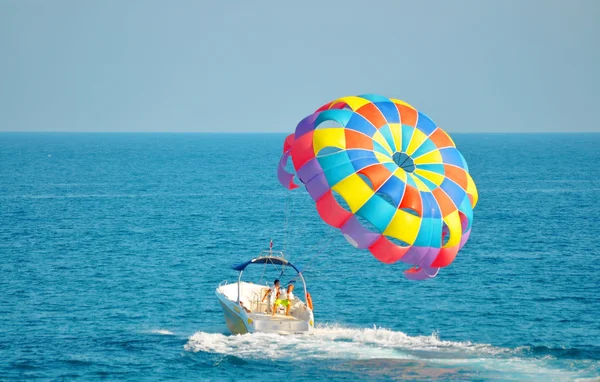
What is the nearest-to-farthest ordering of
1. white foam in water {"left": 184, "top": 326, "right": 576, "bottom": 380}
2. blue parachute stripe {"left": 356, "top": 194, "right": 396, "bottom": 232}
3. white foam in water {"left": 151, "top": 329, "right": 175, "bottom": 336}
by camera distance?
blue parachute stripe {"left": 356, "top": 194, "right": 396, "bottom": 232} < white foam in water {"left": 184, "top": 326, "right": 576, "bottom": 380} < white foam in water {"left": 151, "top": 329, "right": 175, "bottom": 336}

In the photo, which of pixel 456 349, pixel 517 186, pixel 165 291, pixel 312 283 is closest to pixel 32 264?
pixel 165 291

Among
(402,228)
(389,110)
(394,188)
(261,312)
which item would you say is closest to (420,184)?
(394,188)

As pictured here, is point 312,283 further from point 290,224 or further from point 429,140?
point 290,224

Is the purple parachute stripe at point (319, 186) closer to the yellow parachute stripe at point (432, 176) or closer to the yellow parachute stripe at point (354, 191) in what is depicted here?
the yellow parachute stripe at point (354, 191)

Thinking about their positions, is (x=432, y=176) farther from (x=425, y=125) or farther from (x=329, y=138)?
(x=329, y=138)

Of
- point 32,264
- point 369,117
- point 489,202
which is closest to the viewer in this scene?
point 369,117

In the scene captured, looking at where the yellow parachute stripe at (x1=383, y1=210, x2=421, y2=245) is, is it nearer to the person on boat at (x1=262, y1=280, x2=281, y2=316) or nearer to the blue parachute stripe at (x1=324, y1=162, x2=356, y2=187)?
the blue parachute stripe at (x1=324, y1=162, x2=356, y2=187)

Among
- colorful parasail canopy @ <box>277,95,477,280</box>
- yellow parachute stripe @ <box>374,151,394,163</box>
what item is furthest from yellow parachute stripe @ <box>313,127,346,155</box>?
yellow parachute stripe @ <box>374,151,394,163</box>
